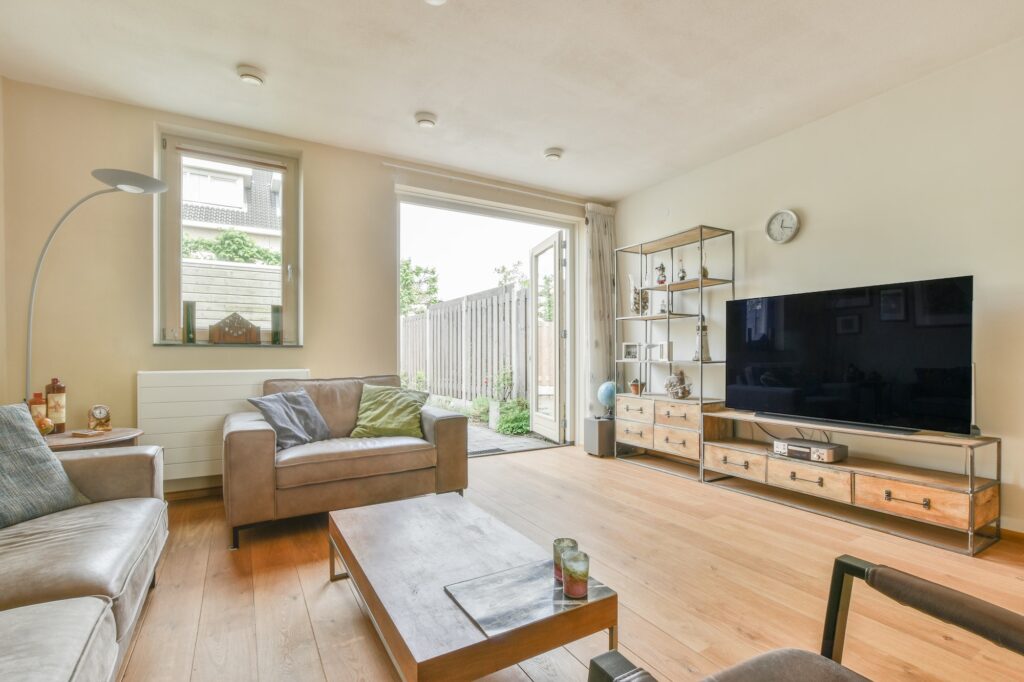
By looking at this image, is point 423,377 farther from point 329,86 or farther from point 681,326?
point 329,86

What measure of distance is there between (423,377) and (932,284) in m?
6.03

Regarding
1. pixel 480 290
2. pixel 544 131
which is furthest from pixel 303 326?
pixel 480 290

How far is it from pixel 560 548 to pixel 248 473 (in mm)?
1852

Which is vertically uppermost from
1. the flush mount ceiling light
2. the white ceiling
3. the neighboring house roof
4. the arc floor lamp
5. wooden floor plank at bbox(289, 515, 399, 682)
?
the white ceiling

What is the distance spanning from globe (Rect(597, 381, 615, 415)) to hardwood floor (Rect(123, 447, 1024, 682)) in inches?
60.7

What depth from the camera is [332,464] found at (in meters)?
2.64

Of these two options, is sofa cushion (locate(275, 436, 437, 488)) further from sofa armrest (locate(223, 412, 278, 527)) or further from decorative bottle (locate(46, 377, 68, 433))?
decorative bottle (locate(46, 377, 68, 433))

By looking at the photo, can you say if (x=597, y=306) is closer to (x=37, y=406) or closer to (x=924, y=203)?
(x=924, y=203)

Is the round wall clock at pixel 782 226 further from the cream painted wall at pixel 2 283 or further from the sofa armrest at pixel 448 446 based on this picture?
the cream painted wall at pixel 2 283

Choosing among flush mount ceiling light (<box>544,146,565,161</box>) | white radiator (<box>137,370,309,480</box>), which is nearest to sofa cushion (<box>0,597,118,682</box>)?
white radiator (<box>137,370,309,480</box>)

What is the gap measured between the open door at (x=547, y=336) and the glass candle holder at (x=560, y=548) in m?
3.79

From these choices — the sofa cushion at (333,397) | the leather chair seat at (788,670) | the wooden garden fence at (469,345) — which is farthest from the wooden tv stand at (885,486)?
the wooden garden fence at (469,345)

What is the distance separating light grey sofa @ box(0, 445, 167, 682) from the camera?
0.94m

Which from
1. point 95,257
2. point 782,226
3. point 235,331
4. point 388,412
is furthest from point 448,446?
point 782,226
